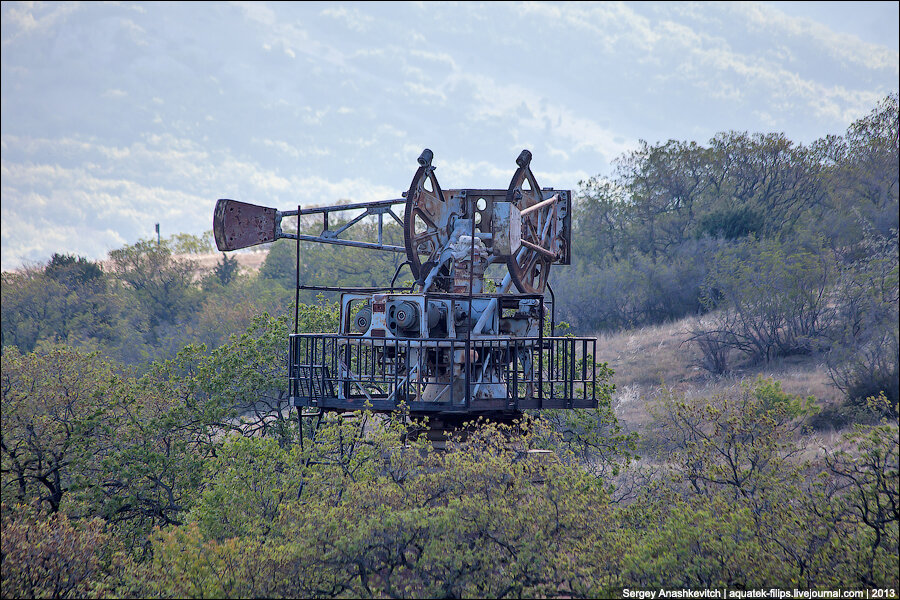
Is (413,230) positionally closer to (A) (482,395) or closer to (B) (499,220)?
(B) (499,220)

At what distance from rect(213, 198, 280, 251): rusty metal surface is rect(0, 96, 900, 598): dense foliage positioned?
3628 mm

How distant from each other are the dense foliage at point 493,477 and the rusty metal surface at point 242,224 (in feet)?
11.9

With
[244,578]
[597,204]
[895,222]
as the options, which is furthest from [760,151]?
[244,578]

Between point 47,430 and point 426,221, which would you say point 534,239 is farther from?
point 47,430

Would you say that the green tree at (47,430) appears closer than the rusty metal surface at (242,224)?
No

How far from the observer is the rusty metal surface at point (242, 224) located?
49.7 ft

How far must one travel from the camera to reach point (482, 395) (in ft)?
48.9

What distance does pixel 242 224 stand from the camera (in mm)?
15555

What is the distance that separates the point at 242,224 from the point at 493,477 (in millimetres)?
6692

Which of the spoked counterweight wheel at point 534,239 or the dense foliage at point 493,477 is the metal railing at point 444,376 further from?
the spoked counterweight wheel at point 534,239

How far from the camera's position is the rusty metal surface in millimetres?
15148

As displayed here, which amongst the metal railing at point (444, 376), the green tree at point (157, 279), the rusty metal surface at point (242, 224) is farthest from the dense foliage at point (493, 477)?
the green tree at point (157, 279)

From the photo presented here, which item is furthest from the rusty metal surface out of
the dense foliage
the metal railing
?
the dense foliage

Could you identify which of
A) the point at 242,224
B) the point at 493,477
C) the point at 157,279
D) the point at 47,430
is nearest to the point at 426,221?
the point at 242,224
